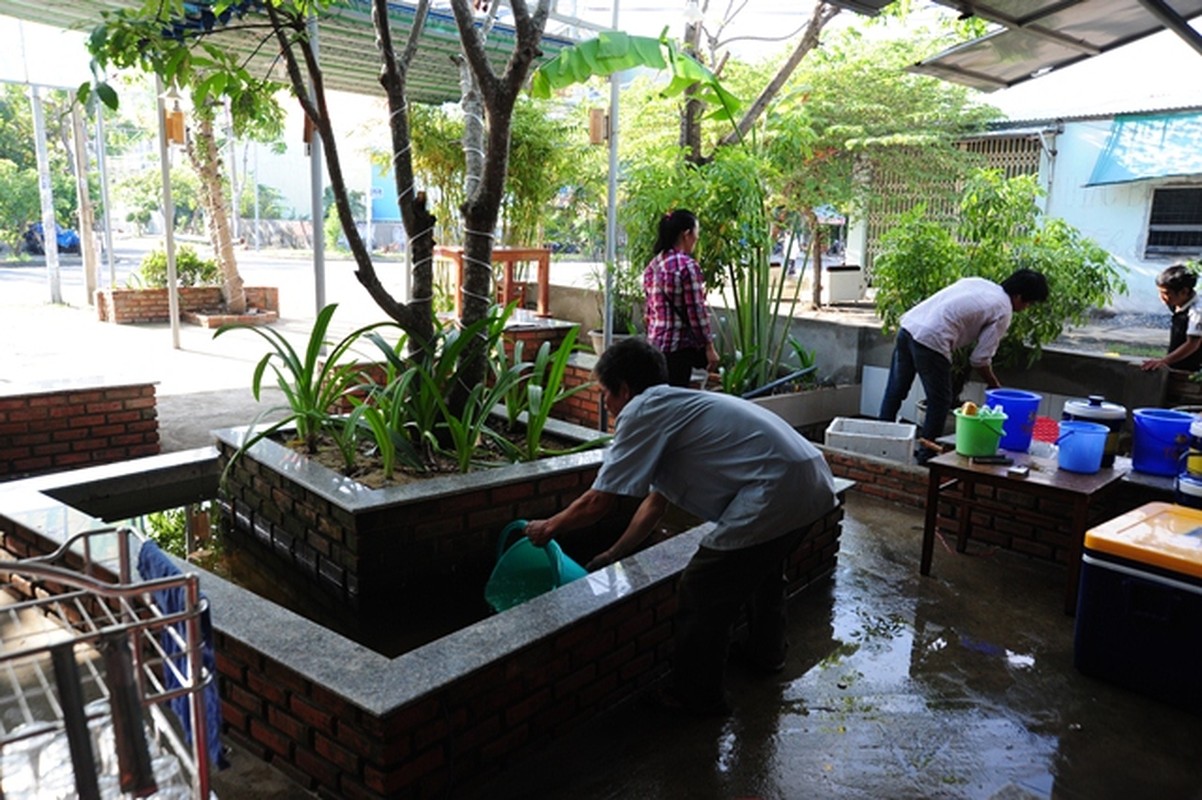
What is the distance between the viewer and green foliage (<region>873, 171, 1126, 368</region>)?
642 cm

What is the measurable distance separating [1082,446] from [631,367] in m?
2.39

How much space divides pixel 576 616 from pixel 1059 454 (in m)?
2.69

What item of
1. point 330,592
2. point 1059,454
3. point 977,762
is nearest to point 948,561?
point 1059,454

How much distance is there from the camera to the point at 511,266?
9758mm

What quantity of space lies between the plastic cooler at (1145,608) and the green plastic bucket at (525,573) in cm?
204

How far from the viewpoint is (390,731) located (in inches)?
94.4

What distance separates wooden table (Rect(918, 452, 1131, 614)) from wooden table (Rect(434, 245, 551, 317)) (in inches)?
229

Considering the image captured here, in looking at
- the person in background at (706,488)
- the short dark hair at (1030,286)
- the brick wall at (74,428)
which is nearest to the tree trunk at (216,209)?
the brick wall at (74,428)

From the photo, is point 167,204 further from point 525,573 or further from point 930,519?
point 930,519

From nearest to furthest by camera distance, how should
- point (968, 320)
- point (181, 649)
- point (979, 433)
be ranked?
point (181, 649)
point (979, 433)
point (968, 320)

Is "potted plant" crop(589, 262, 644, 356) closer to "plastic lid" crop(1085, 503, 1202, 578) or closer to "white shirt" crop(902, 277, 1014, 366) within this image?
"white shirt" crop(902, 277, 1014, 366)

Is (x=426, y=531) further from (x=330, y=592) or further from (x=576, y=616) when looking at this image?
(x=576, y=616)

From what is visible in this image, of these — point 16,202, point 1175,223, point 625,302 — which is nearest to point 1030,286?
point 625,302

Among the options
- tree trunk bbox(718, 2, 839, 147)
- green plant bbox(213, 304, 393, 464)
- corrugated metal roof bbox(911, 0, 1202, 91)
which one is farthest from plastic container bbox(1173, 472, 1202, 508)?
tree trunk bbox(718, 2, 839, 147)
